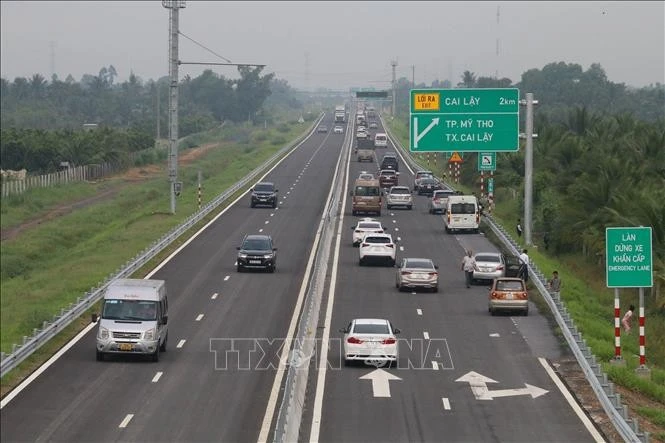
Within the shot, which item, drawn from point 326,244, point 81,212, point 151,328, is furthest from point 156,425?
point 326,244

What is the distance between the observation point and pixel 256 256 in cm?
5788

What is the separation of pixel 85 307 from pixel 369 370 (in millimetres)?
11037

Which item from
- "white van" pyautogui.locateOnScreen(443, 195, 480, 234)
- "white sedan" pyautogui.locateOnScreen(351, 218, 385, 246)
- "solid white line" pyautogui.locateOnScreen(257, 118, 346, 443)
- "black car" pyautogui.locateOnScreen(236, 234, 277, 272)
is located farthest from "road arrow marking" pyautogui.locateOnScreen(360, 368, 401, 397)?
"white van" pyautogui.locateOnScreen(443, 195, 480, 234)

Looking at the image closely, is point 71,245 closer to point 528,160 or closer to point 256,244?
point 256,244

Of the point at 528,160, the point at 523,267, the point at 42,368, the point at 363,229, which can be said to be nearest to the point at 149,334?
the point at 42,368

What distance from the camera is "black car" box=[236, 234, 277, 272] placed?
5791cm

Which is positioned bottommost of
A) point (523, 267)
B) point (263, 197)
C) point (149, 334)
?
point (149, 334)

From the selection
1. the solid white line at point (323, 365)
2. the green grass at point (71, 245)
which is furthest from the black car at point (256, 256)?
the green grass at point (71, 245)

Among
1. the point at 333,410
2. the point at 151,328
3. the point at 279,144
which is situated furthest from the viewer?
the point at 279,144

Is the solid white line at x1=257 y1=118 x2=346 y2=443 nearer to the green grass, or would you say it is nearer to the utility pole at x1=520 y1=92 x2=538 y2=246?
the green grass

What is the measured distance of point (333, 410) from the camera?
3112cm

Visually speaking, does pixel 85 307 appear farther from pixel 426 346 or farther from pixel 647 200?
pixel 647 200

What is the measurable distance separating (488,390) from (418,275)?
63.0 feet

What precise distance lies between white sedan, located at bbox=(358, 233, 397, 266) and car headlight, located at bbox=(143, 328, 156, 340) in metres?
26.4
